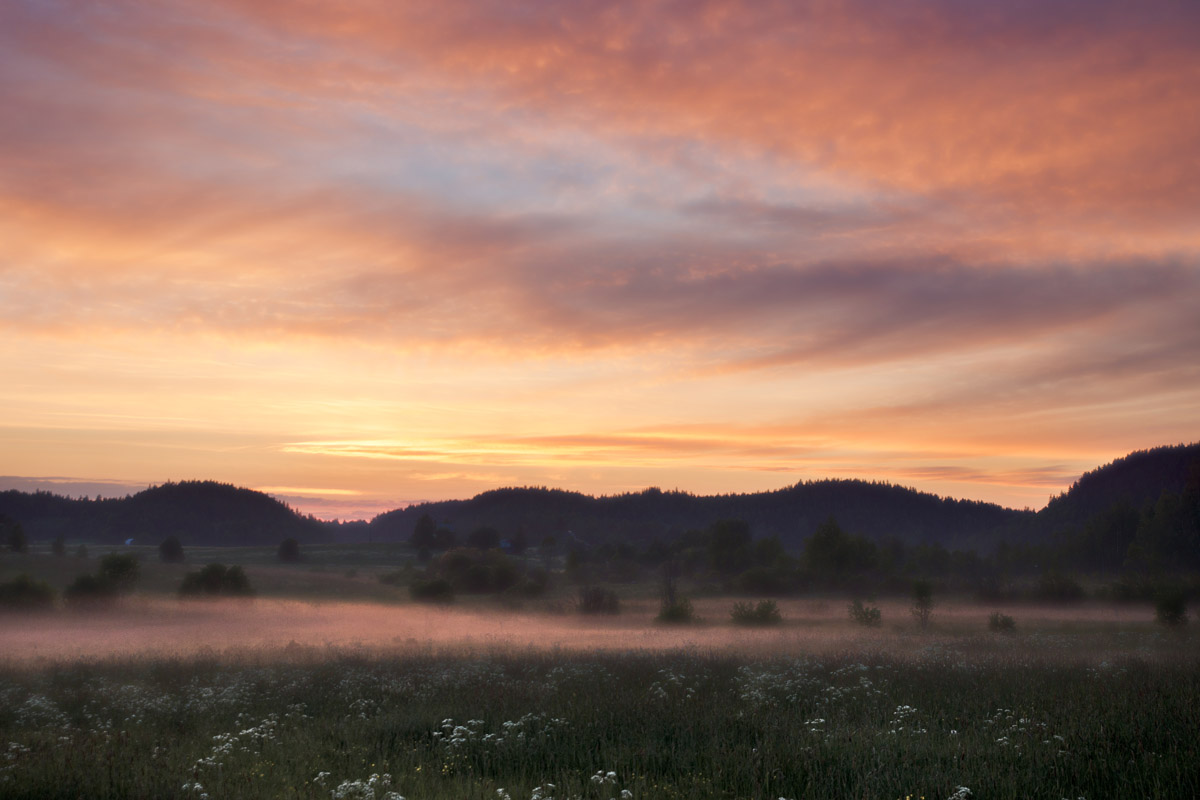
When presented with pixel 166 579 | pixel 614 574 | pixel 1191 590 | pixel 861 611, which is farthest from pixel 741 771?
pixel 614 574

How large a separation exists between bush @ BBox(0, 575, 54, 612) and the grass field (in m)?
25.9

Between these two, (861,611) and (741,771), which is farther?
(861,611)

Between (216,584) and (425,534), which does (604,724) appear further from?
(425,534)

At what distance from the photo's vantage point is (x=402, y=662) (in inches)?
871

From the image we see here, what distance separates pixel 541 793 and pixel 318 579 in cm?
7901

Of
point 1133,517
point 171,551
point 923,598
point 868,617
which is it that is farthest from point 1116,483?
point 171,551

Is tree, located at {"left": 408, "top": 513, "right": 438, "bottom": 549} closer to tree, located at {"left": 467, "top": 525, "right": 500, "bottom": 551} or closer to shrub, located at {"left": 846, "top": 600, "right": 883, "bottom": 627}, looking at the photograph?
tree, located at {"left": 467, "top": 525, "right": 500, "bottom": 551}

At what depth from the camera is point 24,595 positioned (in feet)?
156

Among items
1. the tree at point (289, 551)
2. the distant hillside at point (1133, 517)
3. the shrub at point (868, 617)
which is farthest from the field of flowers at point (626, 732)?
the tree at point (289, 551)

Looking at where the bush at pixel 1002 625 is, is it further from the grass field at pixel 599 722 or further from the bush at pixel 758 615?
the bush at pixel 758 615

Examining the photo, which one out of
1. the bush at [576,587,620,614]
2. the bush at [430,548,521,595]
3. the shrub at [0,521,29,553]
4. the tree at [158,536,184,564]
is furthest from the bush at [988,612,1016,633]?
the shrub at [0,521,29,553]

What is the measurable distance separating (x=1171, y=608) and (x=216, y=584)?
220 ft

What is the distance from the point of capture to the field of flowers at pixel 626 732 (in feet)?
25.8

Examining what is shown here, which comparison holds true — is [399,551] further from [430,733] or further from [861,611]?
[430,733]
